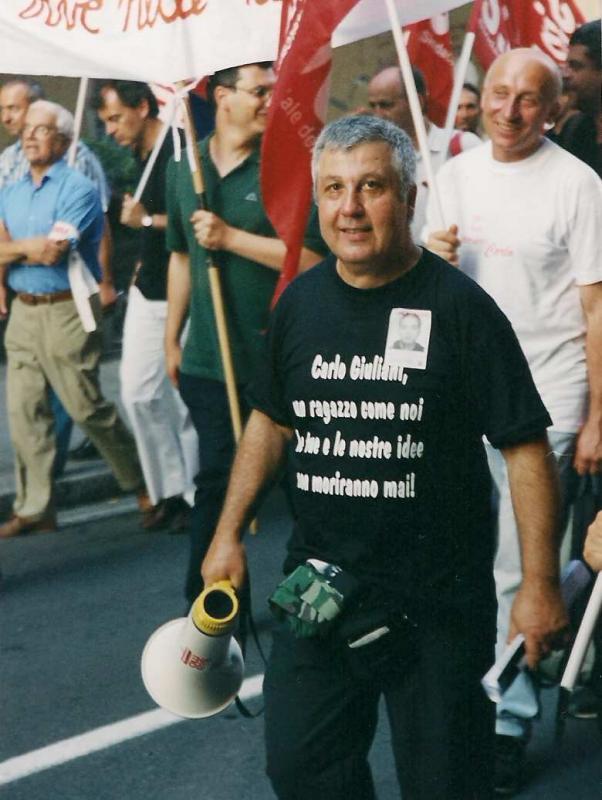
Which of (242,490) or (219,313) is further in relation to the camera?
(219,313)

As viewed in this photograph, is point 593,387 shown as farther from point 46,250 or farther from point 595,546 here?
point 46,250

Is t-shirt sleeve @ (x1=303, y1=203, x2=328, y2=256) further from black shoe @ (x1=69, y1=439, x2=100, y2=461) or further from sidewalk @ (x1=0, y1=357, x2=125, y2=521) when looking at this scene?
black shoe @ (x1=69, y1=439, x2=100, y2=461)

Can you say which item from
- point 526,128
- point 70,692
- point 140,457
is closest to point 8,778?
point 70,692

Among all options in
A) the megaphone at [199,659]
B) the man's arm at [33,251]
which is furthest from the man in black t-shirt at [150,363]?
the megaphone at [199,659]

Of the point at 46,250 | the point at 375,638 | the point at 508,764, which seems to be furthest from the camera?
the point at 46,250

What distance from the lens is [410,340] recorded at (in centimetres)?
308

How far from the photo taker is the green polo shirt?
17.7 feet

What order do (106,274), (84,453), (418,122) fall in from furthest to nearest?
(84,453) < (106,274) < (418,122)

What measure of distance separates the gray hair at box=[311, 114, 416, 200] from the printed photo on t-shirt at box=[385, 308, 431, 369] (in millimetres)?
258

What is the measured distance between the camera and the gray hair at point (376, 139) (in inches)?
122

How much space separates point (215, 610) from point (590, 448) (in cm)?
168

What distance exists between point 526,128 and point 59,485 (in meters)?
4.21

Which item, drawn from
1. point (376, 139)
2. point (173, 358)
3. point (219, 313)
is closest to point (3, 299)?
point (173, 358)

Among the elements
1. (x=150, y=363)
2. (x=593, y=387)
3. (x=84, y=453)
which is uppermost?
(x=593, y=387)
